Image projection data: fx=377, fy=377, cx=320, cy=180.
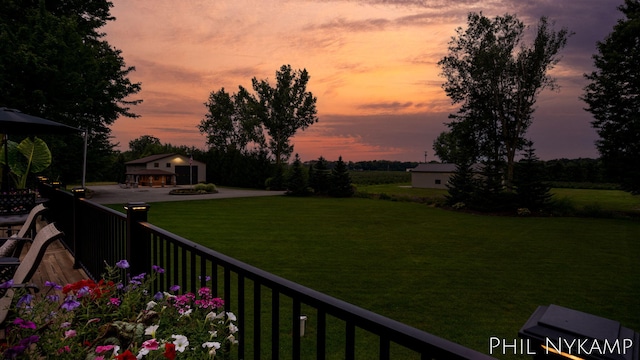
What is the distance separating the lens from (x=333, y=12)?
15602 millimetres

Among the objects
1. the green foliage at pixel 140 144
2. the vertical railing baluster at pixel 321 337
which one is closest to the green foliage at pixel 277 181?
the vertical railing baluster at pixel 321 337

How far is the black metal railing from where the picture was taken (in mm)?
1237

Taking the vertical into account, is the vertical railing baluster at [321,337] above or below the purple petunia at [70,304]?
above

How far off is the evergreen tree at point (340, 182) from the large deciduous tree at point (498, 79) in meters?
8.84

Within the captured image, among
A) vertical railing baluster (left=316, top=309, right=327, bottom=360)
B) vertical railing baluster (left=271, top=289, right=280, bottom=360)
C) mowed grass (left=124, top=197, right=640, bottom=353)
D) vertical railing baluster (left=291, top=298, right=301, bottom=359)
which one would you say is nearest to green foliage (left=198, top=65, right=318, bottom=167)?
mowed grass (left=124, top=197, right=640, bottom=353)

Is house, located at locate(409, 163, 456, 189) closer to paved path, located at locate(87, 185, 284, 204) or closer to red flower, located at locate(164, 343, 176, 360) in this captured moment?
paved path, located at locate(87, 185, 284, 204)

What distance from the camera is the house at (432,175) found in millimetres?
45000

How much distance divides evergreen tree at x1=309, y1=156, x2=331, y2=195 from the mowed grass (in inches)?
573

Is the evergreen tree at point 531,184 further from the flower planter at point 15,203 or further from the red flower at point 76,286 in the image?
the red flower at point 76,286

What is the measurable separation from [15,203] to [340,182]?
978 inches

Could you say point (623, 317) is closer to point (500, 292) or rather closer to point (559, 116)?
point (500, 292)

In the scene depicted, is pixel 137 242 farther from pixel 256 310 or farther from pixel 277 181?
pixel 277 181

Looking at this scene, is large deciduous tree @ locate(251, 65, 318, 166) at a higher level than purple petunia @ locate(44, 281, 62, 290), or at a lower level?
higher

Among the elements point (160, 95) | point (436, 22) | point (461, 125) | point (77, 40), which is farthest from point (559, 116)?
point (160, 95)
